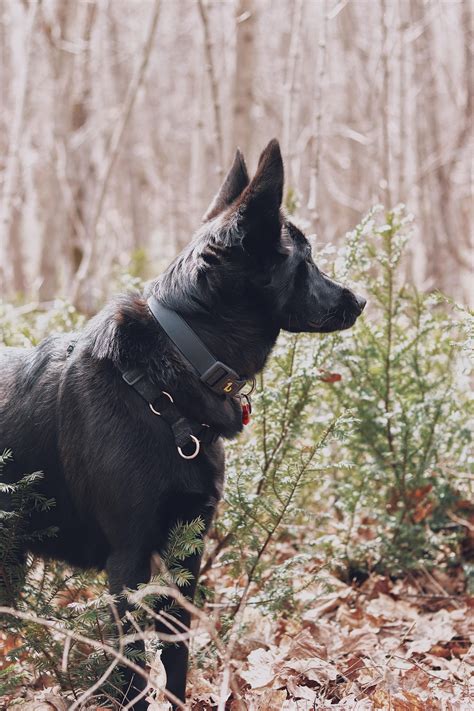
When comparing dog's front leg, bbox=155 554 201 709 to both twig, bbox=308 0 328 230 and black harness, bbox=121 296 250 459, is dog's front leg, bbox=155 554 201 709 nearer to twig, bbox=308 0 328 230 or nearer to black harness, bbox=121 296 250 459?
black harness, bbox=121 296 250 459

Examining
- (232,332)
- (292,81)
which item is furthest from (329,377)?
(292,81)

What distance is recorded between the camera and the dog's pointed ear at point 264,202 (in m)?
2.53

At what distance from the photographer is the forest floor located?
8.90ft

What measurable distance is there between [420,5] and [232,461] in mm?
7607

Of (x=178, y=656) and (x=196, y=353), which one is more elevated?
(x=196, y=353)

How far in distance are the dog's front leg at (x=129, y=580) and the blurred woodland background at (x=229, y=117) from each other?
1.90 meters

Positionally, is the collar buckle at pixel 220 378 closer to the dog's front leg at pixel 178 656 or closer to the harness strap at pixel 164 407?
the harness strap at pixel 164 407

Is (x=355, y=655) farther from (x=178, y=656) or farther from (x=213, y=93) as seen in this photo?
(x=213, y=93)

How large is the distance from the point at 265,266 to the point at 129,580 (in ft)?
3.82

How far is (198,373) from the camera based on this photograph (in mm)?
2699

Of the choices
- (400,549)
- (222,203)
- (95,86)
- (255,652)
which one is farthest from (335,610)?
(95,86)

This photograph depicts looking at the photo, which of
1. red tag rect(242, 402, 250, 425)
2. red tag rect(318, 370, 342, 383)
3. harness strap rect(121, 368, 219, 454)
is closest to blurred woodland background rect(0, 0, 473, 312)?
red tag rect(318, 370, 342, 383)

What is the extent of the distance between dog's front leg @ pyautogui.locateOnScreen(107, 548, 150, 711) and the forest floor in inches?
4.0

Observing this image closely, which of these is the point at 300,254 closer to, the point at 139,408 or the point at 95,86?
the point at 139,408
